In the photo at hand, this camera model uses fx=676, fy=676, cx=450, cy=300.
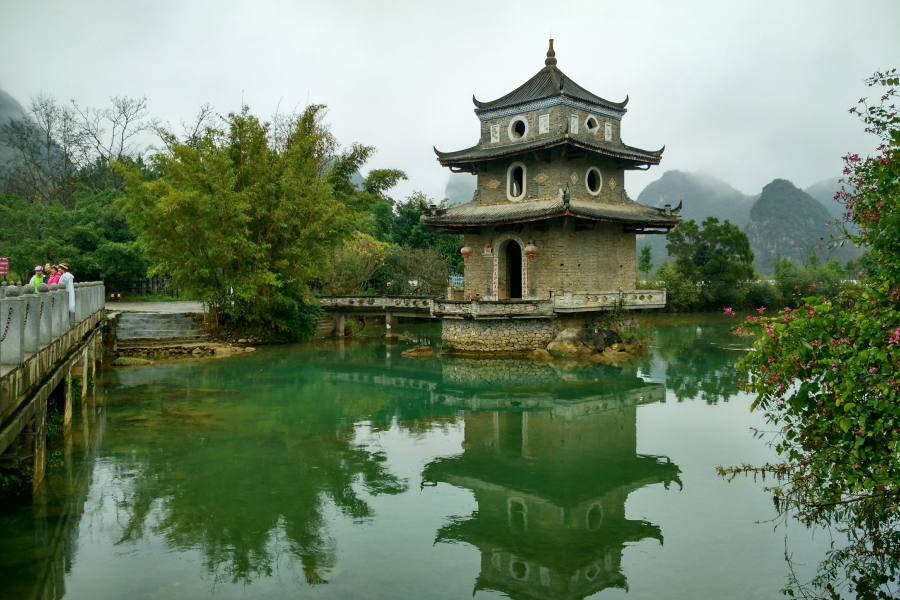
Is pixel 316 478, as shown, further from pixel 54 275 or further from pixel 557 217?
pixel 557 217

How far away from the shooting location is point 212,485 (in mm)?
9555

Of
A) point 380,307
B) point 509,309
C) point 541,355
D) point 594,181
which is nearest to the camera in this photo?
point 541,355

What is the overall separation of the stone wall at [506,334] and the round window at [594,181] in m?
5.72

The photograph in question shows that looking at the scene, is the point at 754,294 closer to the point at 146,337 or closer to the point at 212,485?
the point at 146,337

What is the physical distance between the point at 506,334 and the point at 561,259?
350 cm

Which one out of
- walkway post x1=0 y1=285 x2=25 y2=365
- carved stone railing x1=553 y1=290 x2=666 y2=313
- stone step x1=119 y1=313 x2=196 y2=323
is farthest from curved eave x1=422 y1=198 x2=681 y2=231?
walkway post x1=0 y1=285 x2=25 y2=365

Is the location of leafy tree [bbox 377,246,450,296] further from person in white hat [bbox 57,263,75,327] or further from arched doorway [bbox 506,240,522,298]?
person in white hat [bbox 57,263,75,327]

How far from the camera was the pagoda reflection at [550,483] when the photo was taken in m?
7.15

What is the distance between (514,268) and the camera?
1067 inches

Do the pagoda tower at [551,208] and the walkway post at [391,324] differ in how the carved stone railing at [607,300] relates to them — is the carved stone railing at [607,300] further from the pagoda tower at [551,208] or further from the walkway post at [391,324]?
the walkway post at [391,324]

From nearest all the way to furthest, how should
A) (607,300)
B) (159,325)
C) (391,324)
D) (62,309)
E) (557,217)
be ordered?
1. (62,309)
2. (557,217)
3. (607,300)
4. (159,325)
5. (391,324)

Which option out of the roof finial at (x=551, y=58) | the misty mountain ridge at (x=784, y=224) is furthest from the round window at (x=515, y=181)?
the misty mountain ridge at (x=784, y=224)

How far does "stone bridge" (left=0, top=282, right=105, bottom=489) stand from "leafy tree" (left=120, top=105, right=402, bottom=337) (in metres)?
11.6

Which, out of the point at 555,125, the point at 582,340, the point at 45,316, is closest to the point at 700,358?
the point at 582,340
